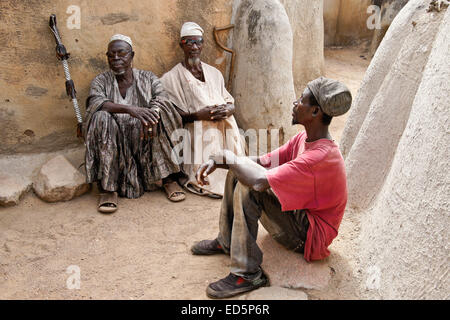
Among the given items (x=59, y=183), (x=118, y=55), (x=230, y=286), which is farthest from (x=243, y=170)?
(x=59, y=183)

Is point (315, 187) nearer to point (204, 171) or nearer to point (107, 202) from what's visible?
point (204, 171)

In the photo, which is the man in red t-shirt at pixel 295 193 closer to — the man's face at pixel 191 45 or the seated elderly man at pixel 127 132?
the seated elderly man at pixel 127 132

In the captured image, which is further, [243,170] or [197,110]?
[197,110]

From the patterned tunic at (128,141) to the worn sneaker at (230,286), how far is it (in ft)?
5.17

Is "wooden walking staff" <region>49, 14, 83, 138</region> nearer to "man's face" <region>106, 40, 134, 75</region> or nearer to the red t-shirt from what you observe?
"man's face" <region>106, 40, 134, 75</region>

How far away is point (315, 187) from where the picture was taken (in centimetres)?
233

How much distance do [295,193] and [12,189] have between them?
2.67 m

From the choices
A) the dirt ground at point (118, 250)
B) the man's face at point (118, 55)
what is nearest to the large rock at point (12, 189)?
the dirt ground at point (118, 250)

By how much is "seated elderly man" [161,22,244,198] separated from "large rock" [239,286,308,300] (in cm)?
158

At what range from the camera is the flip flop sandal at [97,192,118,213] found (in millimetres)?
3568

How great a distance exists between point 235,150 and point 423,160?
2184mm

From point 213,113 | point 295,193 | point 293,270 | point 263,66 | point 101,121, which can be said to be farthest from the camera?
point 263,66

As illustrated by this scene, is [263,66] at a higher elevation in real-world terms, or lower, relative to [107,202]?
higher

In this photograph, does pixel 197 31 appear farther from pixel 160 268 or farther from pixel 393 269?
pixel 393 269
